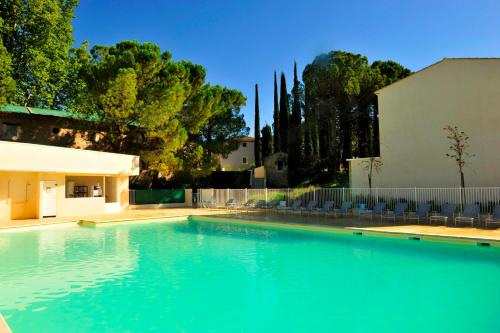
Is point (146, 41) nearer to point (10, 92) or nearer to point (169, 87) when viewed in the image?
point (169, 87)

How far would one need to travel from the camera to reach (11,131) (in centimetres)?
2623

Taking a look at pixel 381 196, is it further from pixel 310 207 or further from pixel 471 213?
pixel 471 213

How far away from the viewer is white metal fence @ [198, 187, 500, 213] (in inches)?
605

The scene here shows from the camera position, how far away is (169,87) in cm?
2491

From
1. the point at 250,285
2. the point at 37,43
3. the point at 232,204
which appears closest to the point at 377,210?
the point at 232,204

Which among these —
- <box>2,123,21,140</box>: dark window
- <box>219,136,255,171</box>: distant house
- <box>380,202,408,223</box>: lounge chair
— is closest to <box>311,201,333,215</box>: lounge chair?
<box>380,202,408,223</box>: lounge chair

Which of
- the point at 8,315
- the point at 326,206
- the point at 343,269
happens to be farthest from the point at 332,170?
the point at 8,315

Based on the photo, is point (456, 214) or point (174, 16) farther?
point (174, 16)

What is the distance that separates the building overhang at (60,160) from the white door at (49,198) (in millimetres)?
982

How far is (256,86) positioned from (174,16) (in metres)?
28.2

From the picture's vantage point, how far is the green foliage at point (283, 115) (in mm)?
38406

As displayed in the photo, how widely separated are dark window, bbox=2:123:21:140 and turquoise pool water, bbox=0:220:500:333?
15854 millimetres

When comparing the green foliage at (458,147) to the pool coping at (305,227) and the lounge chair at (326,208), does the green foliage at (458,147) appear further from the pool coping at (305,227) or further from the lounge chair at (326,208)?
the pool coping at (305,227)

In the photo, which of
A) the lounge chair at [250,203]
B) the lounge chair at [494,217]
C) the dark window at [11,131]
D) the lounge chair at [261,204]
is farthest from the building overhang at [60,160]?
the lounge chair at [494,217]
